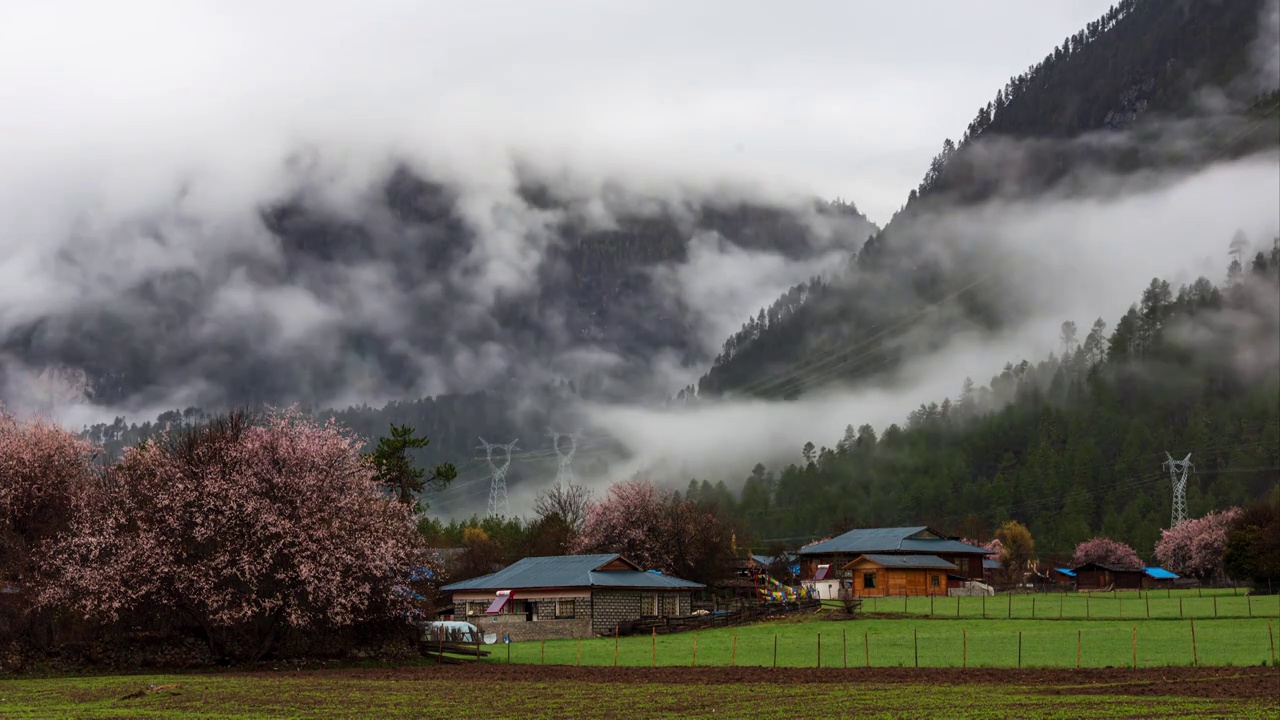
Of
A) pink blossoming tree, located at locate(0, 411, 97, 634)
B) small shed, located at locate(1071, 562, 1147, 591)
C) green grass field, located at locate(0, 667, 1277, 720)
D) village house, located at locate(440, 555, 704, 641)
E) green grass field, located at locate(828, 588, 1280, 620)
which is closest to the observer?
green grass field, located at locate(0, 667, 1277, 720)

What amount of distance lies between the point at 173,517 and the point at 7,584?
8344 mm

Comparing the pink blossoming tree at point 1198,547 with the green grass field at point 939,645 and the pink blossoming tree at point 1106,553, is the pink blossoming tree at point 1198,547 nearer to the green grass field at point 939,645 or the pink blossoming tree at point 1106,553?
the pink blossoming tree at point 1106,553

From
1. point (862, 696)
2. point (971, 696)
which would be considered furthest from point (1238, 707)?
point (862, 696)

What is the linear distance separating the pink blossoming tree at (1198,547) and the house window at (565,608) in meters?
97.8

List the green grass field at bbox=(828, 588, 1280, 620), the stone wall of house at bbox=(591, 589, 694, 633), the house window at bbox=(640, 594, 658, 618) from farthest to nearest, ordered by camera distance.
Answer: the house window at bbox=(640, 594, 658, 618) < the stone wall of house at bbox=(591, 589, 694, 633) < the green grass field at bbox=(828, 588, 1280, 620)

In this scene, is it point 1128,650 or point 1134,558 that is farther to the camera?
point 1134,558

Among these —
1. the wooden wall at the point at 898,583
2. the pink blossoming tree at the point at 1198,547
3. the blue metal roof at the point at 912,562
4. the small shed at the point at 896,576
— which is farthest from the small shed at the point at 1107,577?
the wooden wall at the point at 898,583

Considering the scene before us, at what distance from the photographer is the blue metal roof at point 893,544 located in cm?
13662

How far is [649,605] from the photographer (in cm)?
9044

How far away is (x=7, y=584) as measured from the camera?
5659 cm

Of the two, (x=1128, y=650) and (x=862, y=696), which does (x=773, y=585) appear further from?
(x=862, y=696)

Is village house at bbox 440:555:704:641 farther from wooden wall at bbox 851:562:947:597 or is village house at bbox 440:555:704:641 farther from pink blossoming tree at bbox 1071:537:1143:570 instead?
pink blossoming tree at bbox 1071:537:1143:570

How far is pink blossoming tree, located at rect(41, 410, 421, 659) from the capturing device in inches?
2202

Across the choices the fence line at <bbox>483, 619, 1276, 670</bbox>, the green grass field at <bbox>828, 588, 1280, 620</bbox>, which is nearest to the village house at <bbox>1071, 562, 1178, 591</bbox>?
the green grass field at <bbox>828, 588, 1280, 620</bbox>
